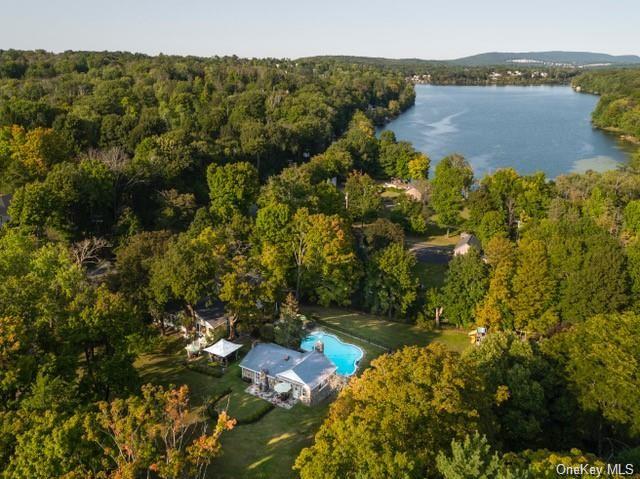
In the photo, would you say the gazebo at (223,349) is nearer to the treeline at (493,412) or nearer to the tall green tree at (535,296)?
the treeline at (493,412)

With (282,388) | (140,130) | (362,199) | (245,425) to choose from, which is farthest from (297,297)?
(140,130)

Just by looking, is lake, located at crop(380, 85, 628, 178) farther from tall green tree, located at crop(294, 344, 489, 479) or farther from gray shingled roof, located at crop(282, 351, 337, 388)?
tall green tree, located at crop(294, 344, 489, 479)

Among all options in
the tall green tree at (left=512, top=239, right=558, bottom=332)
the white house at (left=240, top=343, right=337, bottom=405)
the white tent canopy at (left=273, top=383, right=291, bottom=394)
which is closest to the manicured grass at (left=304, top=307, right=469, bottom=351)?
the tall green tree at (left=512, top=239, right=558, bottom=332)

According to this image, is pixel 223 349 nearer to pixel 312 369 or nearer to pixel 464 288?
pixel 312 369

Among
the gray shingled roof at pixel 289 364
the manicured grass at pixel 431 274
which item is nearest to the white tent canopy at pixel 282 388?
the gray shingled roof at pixel 289 364

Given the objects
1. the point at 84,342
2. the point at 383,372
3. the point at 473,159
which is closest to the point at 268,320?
the point at 84,342
